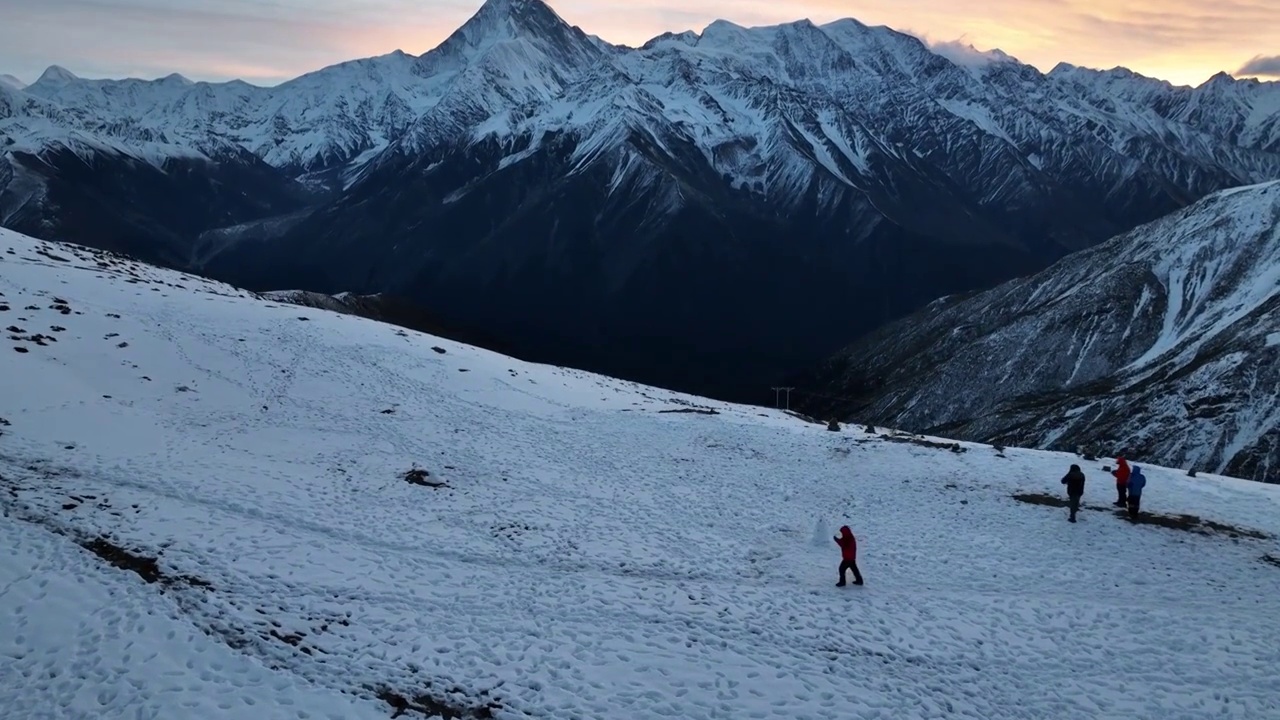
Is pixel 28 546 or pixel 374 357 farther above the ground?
pixel 374 357

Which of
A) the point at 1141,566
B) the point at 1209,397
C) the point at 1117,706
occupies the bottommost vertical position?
the point at 1117,706

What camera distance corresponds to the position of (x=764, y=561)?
2330 cm

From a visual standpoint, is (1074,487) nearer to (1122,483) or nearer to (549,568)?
(1122,483)

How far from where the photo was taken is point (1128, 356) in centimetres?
12331

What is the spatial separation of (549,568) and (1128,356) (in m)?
132

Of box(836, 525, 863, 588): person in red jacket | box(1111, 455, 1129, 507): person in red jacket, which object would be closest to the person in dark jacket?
box(1111, 455, 1129, 507): person in red jacket

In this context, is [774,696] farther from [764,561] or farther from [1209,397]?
[1209,397]

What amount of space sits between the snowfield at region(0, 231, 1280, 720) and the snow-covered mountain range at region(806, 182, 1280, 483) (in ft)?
196

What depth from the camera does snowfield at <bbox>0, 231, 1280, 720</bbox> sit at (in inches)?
611

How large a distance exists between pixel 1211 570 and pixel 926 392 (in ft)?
401

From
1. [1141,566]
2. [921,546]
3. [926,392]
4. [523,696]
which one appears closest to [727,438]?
[921,546]

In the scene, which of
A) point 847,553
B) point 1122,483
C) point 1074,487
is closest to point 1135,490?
point 1122,483

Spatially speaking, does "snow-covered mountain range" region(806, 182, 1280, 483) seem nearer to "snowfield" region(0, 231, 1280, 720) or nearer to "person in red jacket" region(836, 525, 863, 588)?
"snowfield" region(0, 231, 1280, 720)

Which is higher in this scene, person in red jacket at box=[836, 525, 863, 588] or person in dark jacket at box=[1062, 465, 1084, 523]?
person in dark jacket at box=[1062, 465, 1084, 523]
